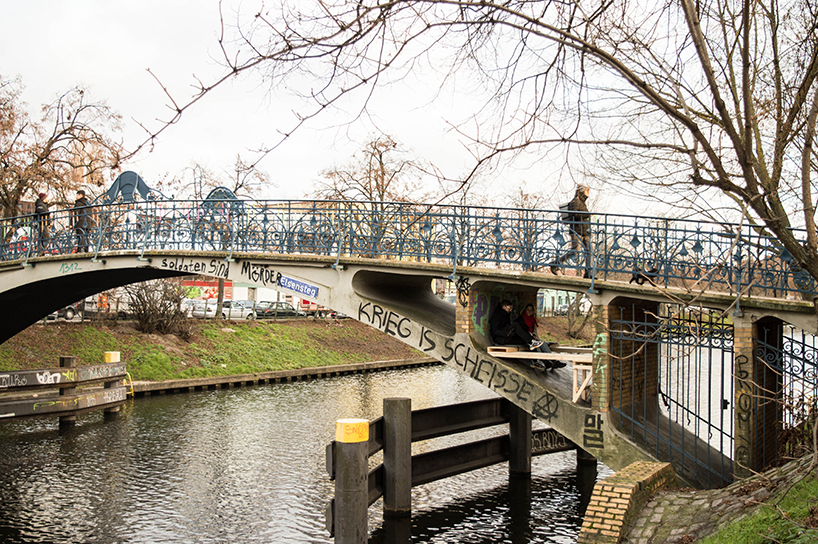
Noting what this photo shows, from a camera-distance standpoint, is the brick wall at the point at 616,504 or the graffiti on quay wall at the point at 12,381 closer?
the brick wall at the point at 616,504

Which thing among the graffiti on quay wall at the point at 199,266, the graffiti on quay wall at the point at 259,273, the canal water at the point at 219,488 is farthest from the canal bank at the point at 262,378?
the graffiti on quay wall at the point at 259,273

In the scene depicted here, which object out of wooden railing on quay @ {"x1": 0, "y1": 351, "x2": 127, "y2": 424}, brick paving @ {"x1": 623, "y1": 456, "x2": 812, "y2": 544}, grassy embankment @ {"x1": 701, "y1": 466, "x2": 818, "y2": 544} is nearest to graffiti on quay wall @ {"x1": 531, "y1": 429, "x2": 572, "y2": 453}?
brick paving @ {"x1": 623, "y1": 456, "x2": 812, "y2": 544}

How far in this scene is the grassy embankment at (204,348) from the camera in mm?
23781

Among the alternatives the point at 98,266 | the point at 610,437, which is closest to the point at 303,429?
the point at 98,266

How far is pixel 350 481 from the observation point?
9352 mm

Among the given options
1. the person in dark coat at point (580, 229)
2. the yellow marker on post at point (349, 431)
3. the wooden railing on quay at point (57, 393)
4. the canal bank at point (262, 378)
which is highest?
the person in dark coat at point (580, 229)

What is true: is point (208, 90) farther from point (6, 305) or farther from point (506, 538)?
point (6, 305)

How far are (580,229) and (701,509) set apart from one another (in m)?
4.57

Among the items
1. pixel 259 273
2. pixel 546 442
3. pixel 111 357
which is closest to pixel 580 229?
pixel 546 442

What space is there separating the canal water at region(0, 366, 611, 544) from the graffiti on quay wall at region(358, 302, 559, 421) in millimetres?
2159

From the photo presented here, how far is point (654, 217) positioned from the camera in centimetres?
938

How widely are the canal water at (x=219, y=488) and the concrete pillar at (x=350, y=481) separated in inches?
48.4

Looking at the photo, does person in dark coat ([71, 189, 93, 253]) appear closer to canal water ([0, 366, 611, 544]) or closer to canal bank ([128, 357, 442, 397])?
canal water ([0, 366, 611, 544])

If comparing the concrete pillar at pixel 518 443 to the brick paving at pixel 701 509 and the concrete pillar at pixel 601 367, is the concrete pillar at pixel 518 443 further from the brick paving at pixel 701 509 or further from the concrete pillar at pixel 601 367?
the brick paving at pixel 701 509
